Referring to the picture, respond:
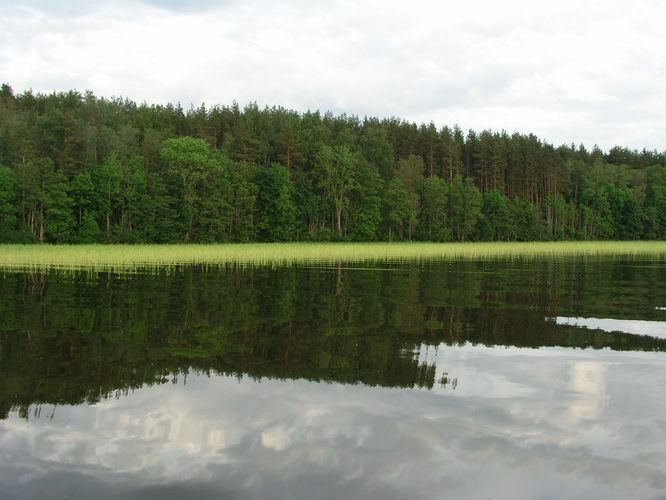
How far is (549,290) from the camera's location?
24953mm

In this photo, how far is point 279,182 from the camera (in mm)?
89812

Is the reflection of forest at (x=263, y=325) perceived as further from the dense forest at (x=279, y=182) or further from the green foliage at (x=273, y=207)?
the green foliage at (x=273, y=207)

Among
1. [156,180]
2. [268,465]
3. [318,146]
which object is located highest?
[318,146]

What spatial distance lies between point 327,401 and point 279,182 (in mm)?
81684

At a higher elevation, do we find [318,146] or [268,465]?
[318,146]

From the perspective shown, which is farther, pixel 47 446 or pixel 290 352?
pixel 290 352

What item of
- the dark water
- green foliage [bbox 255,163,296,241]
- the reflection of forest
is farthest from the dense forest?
the dark water

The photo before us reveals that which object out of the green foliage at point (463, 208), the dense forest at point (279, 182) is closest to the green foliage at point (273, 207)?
the dense forest at point (279, 182)

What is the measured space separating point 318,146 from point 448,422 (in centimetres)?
9466

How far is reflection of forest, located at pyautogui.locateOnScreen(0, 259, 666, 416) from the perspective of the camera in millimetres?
10891

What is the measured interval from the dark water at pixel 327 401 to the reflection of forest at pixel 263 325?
8 centimetres

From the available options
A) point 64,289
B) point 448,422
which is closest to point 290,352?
point 448,422

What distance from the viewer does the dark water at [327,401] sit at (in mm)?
6742

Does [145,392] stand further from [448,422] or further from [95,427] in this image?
[448,422]
